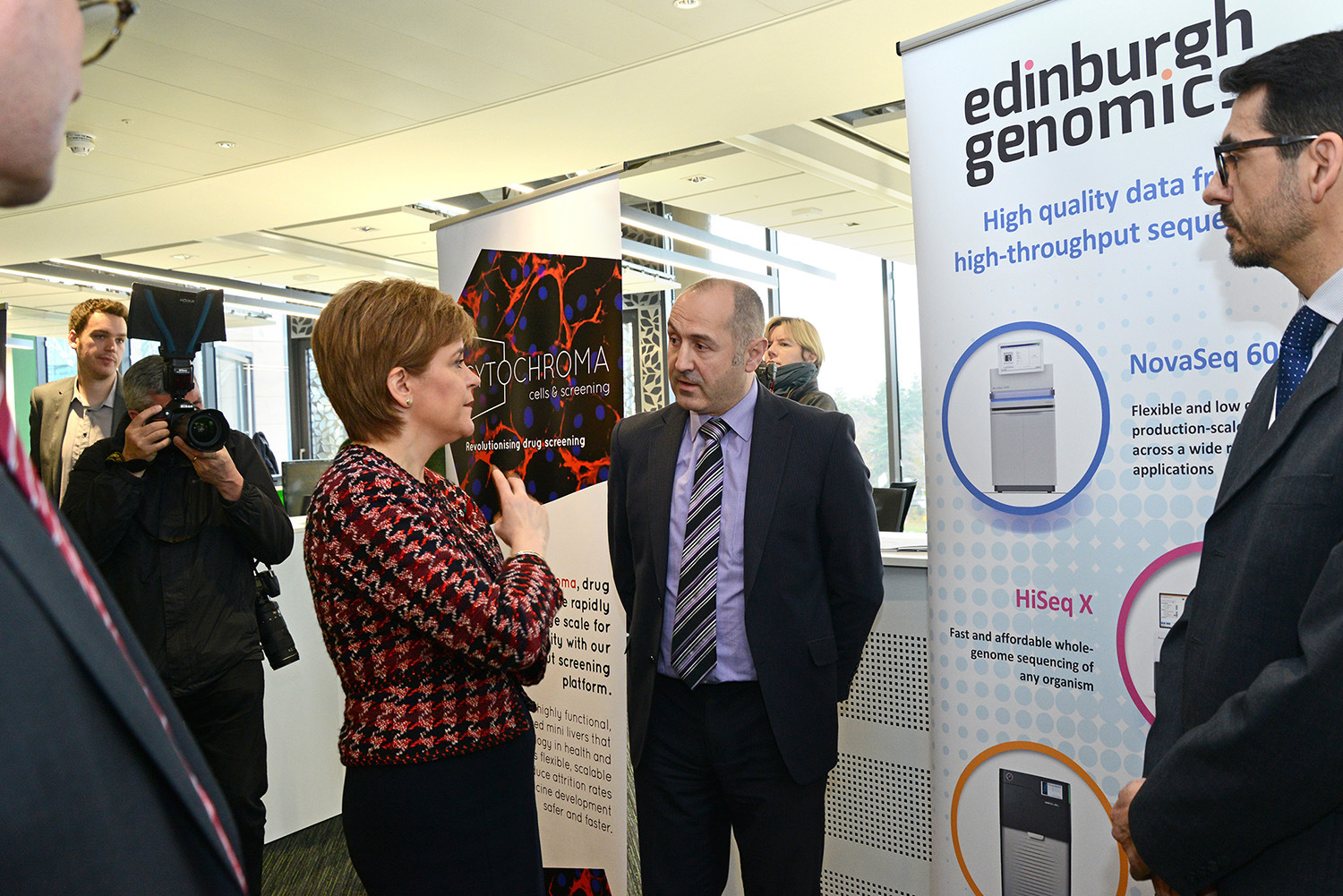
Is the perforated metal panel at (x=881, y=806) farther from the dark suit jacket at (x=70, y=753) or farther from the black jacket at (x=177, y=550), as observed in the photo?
the dark suit jacket at (x=70, y=753)

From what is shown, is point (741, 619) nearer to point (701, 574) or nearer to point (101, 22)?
point (701, 574)

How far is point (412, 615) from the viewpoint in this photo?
4.78 ft

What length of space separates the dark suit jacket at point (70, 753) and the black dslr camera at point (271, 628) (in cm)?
222

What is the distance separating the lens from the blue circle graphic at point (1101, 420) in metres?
1.87

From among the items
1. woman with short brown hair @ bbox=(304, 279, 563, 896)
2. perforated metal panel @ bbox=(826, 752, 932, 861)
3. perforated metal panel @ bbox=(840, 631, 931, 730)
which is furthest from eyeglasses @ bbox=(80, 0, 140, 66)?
perforated metal panel @ bbox=(826, 752, 932, 861)

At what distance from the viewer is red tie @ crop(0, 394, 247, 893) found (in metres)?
0.57

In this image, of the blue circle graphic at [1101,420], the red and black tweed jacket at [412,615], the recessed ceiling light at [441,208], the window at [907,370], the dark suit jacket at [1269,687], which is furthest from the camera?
the window at [907,370]

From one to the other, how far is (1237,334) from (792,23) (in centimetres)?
336

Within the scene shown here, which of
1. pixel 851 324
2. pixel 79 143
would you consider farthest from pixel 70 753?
pixel 851 324

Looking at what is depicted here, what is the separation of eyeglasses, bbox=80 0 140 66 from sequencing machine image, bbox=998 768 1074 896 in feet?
6.64

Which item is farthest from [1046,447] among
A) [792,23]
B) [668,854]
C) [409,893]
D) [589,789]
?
[792,23]

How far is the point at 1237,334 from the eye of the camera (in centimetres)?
171

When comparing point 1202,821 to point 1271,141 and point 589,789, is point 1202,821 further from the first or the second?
point 589,789

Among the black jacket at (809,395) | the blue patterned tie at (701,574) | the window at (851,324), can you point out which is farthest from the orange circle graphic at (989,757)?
the window at (851,324)
